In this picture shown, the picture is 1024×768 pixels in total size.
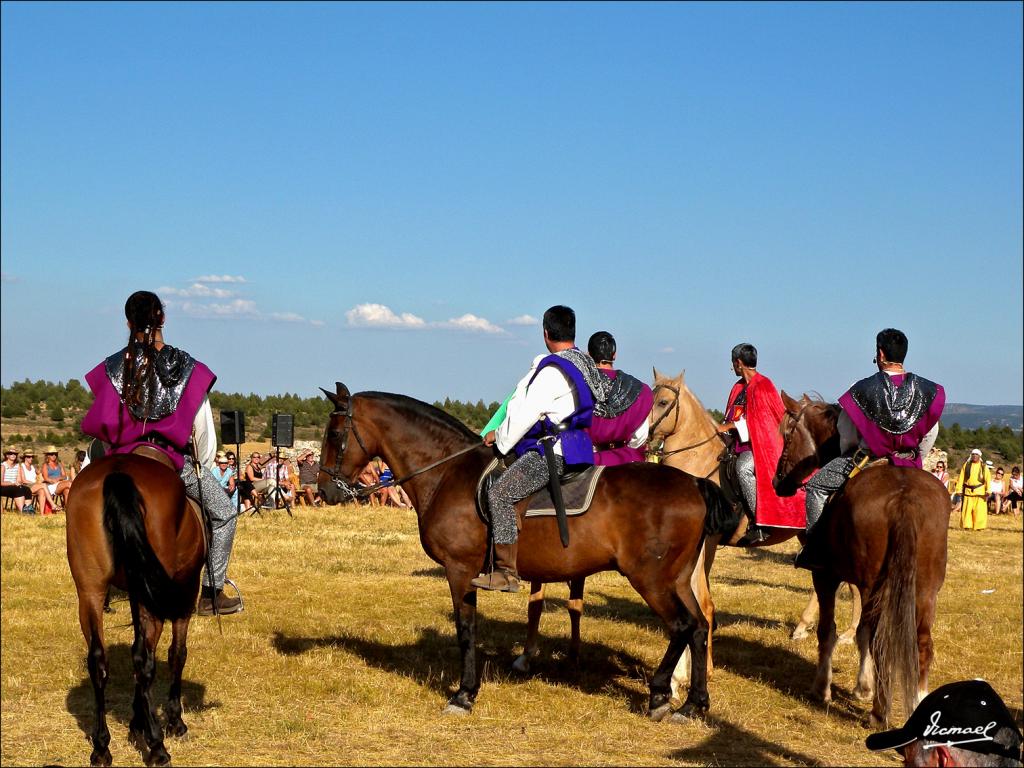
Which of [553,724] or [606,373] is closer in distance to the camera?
[553,724]

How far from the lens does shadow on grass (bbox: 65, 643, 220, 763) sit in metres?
7.65

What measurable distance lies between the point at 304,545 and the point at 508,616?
275 inches

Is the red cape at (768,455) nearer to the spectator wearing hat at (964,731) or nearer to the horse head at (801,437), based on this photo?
the horse head at (801,437)

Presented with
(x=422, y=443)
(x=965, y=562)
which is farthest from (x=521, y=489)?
(x=965, y=562)

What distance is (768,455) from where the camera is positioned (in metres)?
9.48

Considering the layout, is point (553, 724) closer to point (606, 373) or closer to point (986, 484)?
point (606, 373)

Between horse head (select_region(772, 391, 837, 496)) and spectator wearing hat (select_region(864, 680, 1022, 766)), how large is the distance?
5994 millimetres

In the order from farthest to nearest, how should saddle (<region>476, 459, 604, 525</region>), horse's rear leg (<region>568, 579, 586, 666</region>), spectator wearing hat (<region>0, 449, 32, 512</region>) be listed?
1. spectator wearing hat (<region>0, 449, 32, 512</region>)
2. horse's rear leg (<region>568, 579, 586, 666</region>)
3. saddle (<region>476, 459, 604, 525</region>)

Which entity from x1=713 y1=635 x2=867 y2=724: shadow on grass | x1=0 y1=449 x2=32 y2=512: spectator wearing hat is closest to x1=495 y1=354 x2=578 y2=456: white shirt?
x1=713 y1=635 x2=867 y2=724: shadow on grass

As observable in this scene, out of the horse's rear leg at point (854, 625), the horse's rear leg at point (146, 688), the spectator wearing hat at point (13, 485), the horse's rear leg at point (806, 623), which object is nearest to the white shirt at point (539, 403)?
the horse's rear leg at point (146, 688)

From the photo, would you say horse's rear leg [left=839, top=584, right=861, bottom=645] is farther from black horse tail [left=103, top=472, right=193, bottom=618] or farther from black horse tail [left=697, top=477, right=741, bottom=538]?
black horse tail [left=103, top=472, right=193, bottom=618]

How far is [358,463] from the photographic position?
27.9ft

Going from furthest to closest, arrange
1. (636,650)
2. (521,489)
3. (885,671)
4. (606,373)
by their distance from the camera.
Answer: (636,650) < (606,373) < (521,489) < (885,671)

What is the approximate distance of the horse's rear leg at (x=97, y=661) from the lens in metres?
6.55
